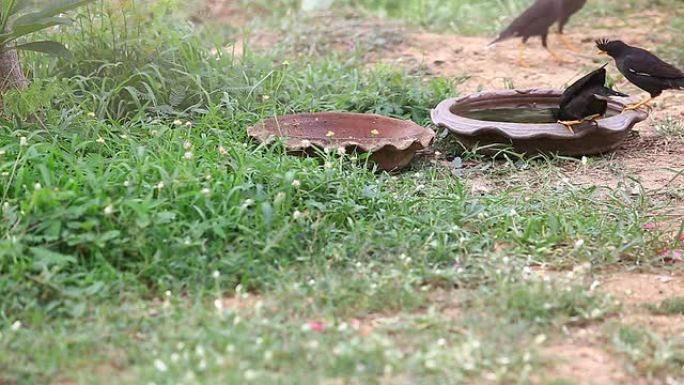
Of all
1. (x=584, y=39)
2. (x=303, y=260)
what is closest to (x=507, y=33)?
(x=584, y=39)

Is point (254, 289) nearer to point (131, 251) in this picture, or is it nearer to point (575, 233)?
point (131, 251)

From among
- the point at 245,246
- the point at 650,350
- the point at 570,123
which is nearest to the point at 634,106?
the point at 570,123

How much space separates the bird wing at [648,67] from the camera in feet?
21.2

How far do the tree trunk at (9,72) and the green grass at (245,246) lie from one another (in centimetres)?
17

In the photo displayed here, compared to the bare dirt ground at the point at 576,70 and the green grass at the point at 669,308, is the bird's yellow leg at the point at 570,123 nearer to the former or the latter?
the bare dirt ground at the point at 576,70

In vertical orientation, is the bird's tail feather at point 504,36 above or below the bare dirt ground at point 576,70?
above

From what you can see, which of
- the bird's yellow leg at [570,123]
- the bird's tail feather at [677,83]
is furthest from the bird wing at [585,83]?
the bird's tail feather at [677,83]

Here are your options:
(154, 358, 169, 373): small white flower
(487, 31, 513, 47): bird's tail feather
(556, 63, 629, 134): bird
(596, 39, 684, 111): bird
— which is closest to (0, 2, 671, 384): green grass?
(154, 358, 169, 373): small white flower

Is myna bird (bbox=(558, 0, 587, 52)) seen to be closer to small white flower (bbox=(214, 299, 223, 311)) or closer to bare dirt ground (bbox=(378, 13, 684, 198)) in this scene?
bare dirt ground (bbox=(378, 13, 684, 198))

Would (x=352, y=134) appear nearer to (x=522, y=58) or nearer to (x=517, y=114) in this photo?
(x=517, y=114)

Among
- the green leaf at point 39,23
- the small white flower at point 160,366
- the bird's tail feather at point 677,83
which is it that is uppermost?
the green leaf at point 39,23

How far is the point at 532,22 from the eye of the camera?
337 inches

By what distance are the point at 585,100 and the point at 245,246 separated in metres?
2.60

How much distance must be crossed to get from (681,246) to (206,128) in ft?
9.20
